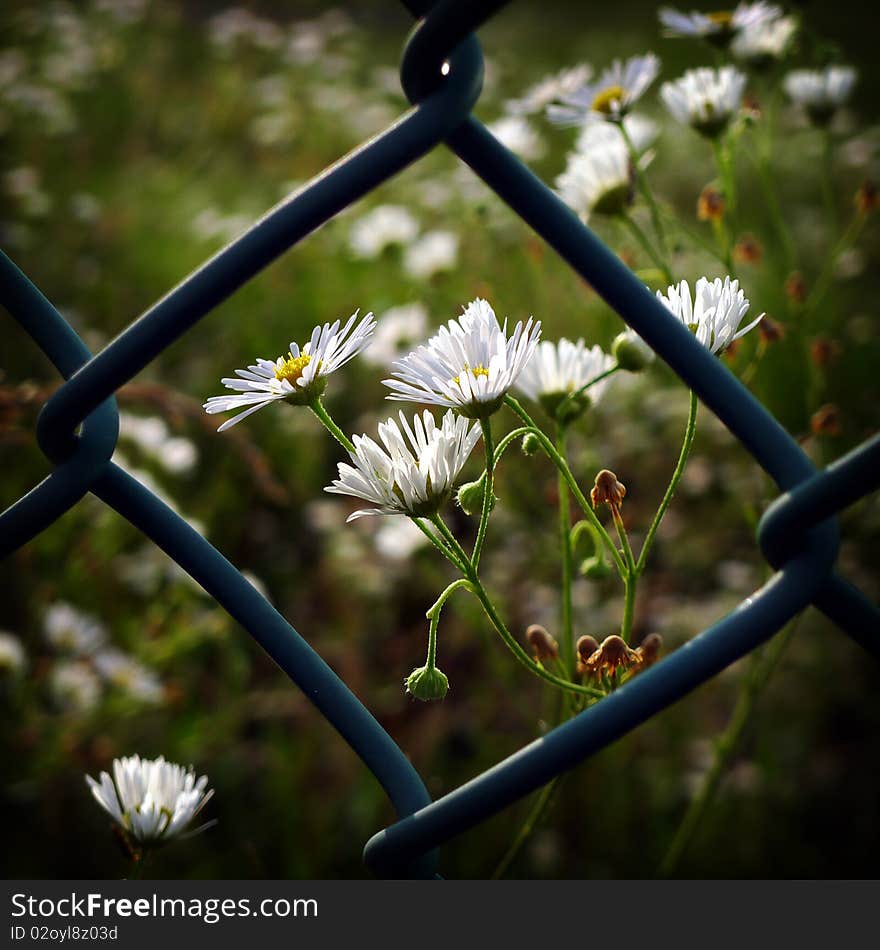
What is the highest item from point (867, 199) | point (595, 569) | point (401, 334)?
point (401, 334)

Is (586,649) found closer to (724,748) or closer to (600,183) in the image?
(724,748)

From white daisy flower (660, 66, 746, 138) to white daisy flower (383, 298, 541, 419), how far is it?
0.50 metres

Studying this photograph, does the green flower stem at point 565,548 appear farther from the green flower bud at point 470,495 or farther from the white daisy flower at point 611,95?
Answer: the white daisy flower at point 611,95

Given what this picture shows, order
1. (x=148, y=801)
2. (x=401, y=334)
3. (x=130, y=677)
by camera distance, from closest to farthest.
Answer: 1. (x=148, y=801)
2. (x=130, y=677)
3. (x=401, y=334)

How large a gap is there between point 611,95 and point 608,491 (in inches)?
19.8

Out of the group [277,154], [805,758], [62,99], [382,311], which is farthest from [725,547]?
[62,99]

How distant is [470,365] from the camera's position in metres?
0.35

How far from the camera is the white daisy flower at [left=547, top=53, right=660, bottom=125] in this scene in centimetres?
75

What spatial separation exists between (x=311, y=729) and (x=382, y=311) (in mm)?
1038

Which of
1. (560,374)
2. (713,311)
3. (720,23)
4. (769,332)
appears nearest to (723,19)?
(720,23)

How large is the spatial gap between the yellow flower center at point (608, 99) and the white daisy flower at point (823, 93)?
1.04 feet

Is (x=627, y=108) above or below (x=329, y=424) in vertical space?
above

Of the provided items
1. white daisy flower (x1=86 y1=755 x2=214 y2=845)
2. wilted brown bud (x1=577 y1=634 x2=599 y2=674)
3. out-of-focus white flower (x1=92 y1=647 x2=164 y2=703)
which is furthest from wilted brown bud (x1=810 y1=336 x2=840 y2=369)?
out-of-focus white flower (x1=92 y1=647 x2=164 y2=703)

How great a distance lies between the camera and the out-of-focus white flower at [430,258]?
67.8 inches
